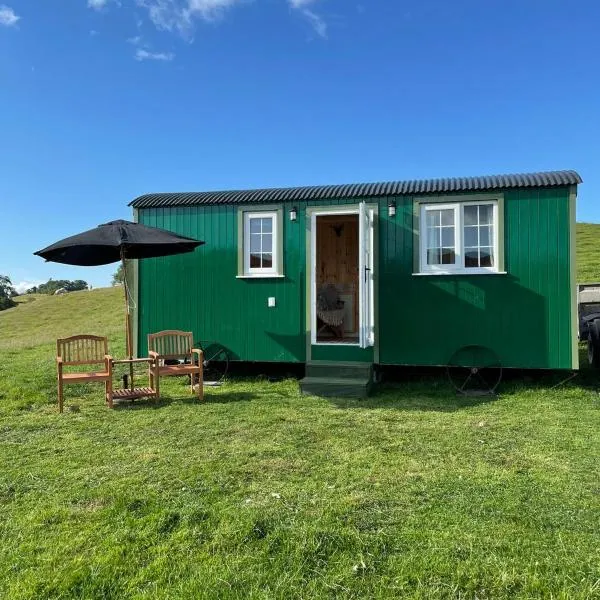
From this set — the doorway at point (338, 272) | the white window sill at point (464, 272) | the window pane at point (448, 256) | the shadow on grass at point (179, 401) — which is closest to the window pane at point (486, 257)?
the white window sill at point (464, 272)

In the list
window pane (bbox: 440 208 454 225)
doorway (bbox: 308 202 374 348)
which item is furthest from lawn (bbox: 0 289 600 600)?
A: doorway (bbox: 308 202 374 348)

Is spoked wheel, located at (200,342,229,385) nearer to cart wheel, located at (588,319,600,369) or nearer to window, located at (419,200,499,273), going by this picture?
window, located at (419,200,499,273)

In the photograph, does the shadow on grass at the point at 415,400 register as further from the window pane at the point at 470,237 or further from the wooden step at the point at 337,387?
the window pane at the point at 470,237

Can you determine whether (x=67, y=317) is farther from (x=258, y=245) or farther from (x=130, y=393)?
(x=130, y=393)

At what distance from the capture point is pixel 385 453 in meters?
3.71

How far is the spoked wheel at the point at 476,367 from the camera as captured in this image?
6176 mm

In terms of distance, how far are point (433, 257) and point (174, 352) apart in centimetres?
391

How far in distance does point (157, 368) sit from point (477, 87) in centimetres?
822

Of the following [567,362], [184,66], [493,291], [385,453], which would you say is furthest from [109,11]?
[567,362]

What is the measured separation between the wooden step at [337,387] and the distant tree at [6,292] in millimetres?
39105

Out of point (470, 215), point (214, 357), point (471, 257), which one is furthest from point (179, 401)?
point (470, 215)

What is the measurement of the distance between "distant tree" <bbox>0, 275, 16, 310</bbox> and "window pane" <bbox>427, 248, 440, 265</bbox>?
1573 inches

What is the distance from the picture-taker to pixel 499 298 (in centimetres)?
617

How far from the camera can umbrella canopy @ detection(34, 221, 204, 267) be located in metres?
5.31
